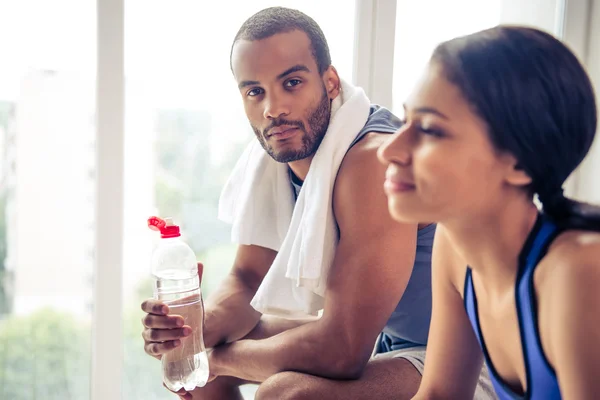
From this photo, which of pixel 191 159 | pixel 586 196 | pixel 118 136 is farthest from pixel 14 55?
pixel 586 196

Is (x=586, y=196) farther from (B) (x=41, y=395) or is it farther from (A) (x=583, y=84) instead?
(B) (x=41, y=395)

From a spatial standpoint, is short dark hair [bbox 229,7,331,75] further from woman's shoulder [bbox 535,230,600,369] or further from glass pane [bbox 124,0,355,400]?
woman's shoulder [bbox 535,230,600,369]

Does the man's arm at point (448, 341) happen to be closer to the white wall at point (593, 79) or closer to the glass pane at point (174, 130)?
the glass pane at point (174, 130)

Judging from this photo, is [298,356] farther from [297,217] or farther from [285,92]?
[285,92]

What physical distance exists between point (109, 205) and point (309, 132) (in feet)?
2.20

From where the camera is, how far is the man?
127 centimetres

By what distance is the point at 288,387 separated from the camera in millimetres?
1276

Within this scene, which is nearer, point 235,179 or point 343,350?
point 343,350

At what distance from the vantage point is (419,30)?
7.07ft

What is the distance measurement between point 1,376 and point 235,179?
2.84ft

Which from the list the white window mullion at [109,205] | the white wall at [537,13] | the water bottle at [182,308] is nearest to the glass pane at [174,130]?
the white window mullion at [109,205]

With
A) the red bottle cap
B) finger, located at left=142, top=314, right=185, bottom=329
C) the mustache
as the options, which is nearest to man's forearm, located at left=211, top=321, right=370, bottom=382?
finger, located at left=142, top=314, right=185, bottom=329

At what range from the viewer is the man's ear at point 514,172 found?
0.82 metres

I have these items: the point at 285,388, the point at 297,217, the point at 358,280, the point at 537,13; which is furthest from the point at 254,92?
the point at 537,13
